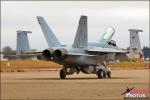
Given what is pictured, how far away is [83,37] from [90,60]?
250cm

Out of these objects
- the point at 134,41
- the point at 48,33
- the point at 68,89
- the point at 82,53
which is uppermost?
the point at 48,33

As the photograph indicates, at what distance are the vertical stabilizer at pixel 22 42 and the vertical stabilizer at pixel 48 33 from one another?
5514mm

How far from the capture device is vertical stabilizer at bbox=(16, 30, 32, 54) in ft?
169

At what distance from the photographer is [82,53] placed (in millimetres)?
44562

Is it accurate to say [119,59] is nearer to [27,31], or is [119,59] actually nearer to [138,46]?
[138,46]

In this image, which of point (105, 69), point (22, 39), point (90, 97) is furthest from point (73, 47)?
point (90, 97)

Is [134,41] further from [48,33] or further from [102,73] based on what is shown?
[48,33]

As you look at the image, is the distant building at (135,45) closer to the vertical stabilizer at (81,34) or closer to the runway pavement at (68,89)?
the vertical stabilizer at (81,34)

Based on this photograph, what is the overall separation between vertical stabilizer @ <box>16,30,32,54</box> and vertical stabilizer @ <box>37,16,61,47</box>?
5.51m

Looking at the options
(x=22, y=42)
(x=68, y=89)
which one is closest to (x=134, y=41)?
(x=22, y=42)

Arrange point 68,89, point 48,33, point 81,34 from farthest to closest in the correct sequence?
point 48,33
point 81,34
point 68,89

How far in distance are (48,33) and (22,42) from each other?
6.19 metres

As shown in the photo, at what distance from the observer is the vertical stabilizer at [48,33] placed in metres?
46.1

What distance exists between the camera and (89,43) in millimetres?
46531
